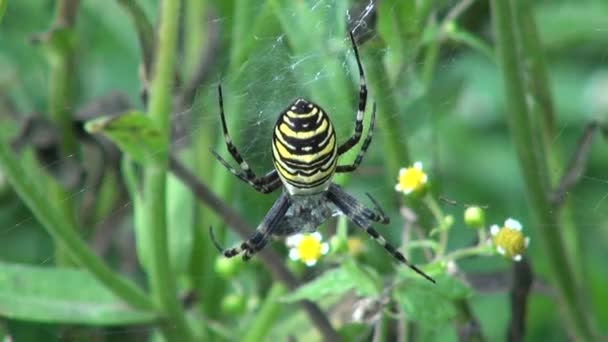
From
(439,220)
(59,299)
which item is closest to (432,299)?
(439,220)

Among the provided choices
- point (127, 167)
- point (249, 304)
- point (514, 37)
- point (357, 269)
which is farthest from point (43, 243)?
point (514, 37)

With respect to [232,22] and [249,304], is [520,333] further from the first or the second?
[232,22]

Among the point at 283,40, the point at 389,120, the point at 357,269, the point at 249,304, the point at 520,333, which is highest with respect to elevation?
the point at 283,40

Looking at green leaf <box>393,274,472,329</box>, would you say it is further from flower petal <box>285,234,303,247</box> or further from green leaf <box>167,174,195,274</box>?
green leaf <box>167,174,195,274</box>

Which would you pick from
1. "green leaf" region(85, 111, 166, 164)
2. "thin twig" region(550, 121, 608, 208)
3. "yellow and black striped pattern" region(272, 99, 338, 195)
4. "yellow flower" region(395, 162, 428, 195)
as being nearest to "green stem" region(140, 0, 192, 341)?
"green leaf" region(85, 111, 166, 164)

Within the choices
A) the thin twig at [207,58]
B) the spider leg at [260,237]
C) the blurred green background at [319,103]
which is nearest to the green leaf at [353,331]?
the blurred green background at [319,103]

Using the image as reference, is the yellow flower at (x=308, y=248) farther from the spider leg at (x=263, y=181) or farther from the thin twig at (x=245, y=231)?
the spider leg at (x=263, y=181)
